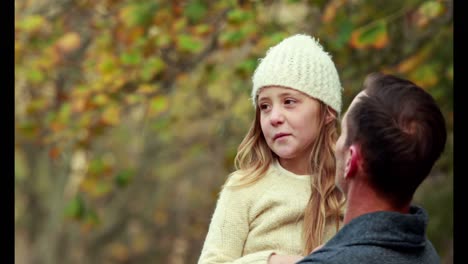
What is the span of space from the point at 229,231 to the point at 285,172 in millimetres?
280

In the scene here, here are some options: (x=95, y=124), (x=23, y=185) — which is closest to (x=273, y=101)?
(x=95, y=124)

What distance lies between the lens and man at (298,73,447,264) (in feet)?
7.77

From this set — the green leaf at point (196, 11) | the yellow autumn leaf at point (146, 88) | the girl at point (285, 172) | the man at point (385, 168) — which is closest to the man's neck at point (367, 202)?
the man at point (385, 168)

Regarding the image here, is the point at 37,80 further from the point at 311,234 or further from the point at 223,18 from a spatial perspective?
the point at 311,234

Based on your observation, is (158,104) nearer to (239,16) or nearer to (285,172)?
(239,16)

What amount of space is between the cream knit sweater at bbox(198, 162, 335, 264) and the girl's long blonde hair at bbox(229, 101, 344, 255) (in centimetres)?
3

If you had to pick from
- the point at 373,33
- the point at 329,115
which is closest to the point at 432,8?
the point at 373,33

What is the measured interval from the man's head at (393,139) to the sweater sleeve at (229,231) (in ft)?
2.50

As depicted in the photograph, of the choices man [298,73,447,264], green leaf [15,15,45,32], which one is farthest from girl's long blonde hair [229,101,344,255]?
green leaf [15,15,45,32]

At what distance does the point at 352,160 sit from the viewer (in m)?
2.41

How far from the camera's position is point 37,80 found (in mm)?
9555

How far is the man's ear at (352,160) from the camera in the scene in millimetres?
2400

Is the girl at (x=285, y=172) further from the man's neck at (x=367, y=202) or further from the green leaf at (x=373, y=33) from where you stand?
the green leaf at (x=373, y=33)

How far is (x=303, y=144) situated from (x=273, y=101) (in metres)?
0.17
